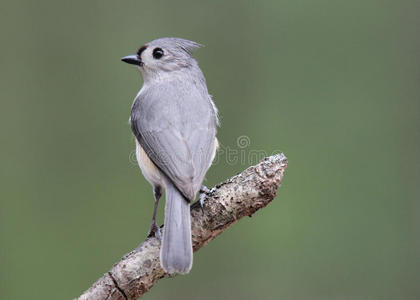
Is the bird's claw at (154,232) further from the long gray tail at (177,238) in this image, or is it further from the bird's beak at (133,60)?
the bird's beak at (133,60)

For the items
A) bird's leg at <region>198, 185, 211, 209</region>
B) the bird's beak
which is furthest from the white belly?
the bird's beak

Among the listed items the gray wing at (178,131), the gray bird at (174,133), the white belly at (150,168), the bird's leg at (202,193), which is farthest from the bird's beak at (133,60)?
the bird's leg at (202,193)

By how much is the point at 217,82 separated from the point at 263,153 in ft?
2.19

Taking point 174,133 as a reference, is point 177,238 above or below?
below

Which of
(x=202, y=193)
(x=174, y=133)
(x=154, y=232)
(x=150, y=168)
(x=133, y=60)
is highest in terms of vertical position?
(x=133, y=60)

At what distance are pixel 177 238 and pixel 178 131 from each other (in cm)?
45

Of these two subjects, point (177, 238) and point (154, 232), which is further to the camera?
point (154, 232)

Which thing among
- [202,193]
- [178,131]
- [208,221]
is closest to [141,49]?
[178,131]

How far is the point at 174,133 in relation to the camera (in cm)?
197

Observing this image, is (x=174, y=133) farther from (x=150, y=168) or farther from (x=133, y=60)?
(x=133, y=60)

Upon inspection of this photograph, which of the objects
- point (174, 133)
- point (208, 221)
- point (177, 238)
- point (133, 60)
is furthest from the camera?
point (133, 60)

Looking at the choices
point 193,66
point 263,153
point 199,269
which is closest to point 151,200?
point 199,269

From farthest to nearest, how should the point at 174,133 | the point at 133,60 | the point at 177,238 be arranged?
the point at 133,60
the point at 174,133
the point at 177,238

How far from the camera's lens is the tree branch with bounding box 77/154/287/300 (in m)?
1.75
